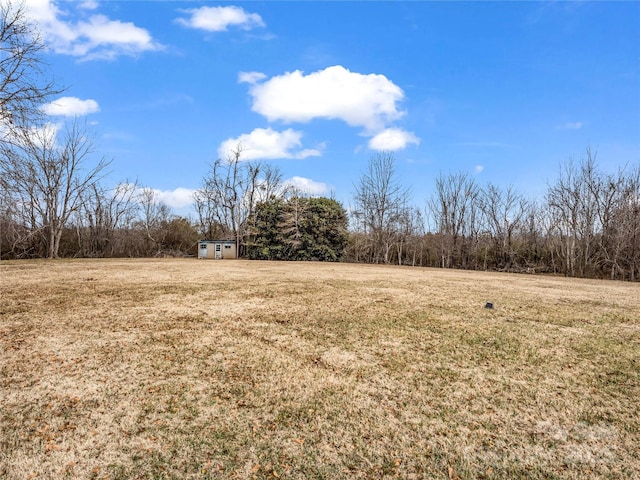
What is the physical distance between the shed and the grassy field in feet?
64.8

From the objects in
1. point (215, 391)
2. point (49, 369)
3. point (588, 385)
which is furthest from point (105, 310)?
point (588, 385)

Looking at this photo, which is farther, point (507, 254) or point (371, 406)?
point (507, 254)

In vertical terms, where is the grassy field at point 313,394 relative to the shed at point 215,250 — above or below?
below

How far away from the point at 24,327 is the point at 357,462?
5359mm

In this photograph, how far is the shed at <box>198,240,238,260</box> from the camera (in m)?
25.8

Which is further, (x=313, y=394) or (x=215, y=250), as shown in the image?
(x=215, y=250)

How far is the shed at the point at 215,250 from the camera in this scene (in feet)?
84.5

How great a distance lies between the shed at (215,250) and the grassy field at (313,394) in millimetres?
19762

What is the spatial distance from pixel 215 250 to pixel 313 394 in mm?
24173

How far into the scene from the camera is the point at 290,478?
206cm

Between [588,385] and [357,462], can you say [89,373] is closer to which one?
[357,462]

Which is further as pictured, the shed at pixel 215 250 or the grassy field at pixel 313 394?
the shed at pixel 215 250

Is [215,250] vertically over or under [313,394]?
over

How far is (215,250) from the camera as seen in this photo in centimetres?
2584
